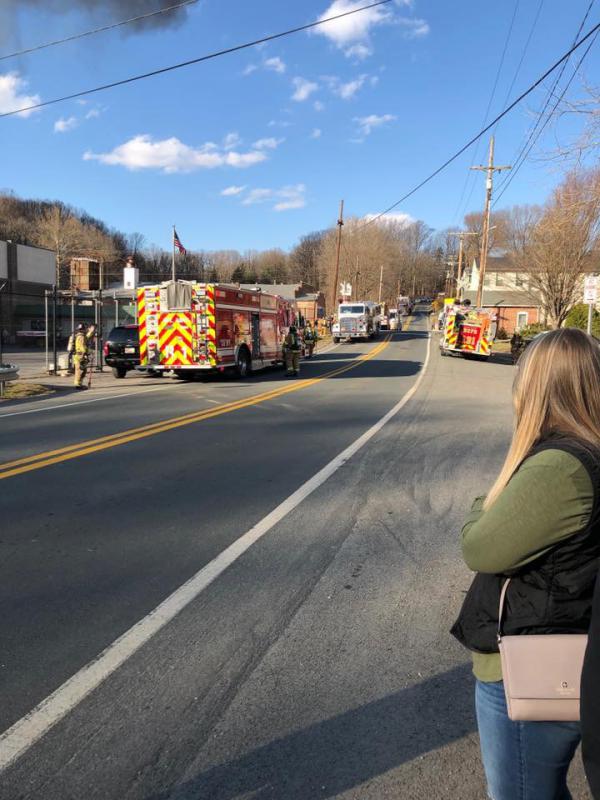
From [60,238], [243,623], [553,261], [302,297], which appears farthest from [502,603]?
[302,297]

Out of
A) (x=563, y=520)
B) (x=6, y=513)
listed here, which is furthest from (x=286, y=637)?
(x=6, y=513)

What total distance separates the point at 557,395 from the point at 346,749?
1762 millimetres

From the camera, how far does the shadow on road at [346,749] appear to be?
7.84 feet

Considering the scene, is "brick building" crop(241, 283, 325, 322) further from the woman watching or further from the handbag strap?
the handbag strap

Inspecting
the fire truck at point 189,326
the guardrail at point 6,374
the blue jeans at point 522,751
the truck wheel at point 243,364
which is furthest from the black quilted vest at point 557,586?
the truck wheel at point 243,364

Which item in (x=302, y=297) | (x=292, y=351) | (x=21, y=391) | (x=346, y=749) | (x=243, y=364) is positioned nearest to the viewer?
(x=346, y=749)

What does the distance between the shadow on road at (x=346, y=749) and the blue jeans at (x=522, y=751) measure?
0.86m

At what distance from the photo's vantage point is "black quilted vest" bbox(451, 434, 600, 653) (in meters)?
1.65

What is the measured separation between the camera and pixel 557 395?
1.84m

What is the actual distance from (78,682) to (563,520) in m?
2.51

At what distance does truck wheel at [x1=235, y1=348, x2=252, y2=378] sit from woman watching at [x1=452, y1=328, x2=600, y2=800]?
18.2 meters

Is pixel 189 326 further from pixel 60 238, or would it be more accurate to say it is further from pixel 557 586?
pixel 60 238

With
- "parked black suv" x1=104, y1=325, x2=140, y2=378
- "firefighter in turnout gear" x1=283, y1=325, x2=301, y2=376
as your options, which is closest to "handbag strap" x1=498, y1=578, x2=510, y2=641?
"firefighter in turnout gear" x1=283, y1=325, x2=301, y2=376

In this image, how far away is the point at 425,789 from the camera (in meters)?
2.42
